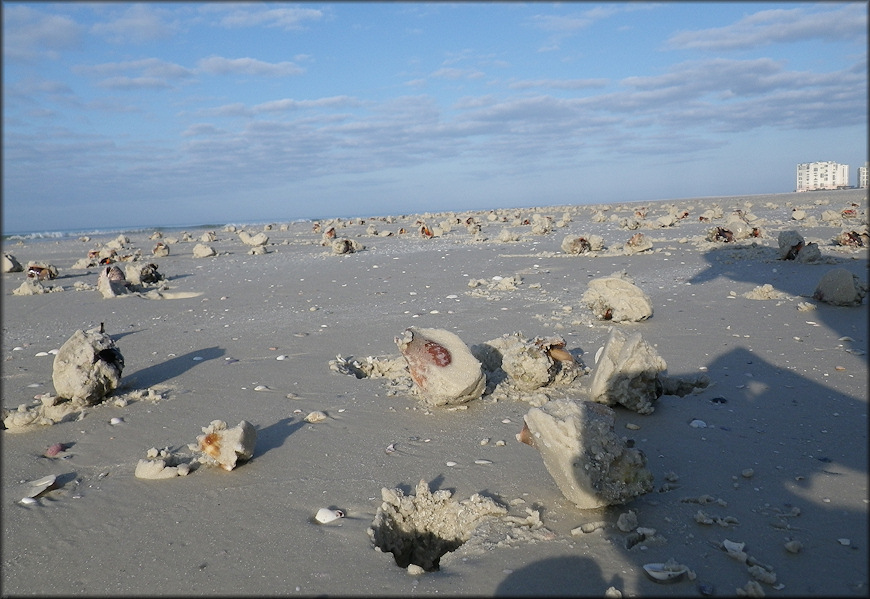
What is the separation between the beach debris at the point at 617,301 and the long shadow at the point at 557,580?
3934mm

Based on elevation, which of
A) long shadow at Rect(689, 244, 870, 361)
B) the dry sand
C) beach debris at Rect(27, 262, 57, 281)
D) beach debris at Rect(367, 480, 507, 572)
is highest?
beach debris at Rect(27, 262, 57, 281)

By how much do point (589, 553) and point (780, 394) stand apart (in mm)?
2323

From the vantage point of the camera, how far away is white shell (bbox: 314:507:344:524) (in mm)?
2562

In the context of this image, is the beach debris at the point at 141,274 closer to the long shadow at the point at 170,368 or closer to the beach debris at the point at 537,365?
the long shadow at the point at 170,368

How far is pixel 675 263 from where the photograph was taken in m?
9.76

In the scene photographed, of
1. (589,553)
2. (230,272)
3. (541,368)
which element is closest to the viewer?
(589,553)

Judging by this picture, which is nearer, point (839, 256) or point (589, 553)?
point (589, 553)

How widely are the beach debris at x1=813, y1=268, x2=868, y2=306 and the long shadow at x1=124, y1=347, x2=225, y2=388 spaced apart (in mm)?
6050

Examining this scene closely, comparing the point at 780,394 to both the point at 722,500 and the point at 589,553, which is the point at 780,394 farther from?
the point at 589,553

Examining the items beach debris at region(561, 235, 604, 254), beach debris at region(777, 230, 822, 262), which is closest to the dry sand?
beach debris at region(777, 230, 822, 262)

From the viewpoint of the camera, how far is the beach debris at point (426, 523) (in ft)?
8.29

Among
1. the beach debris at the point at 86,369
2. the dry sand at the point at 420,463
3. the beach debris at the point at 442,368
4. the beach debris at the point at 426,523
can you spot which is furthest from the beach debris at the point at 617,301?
the beach debris at the point at 86,369

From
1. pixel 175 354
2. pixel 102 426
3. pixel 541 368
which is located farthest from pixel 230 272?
pixel 541 368

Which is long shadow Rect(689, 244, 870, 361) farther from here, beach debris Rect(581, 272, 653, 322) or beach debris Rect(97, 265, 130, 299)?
beach debris Rect(97, 265, 130, 299)
